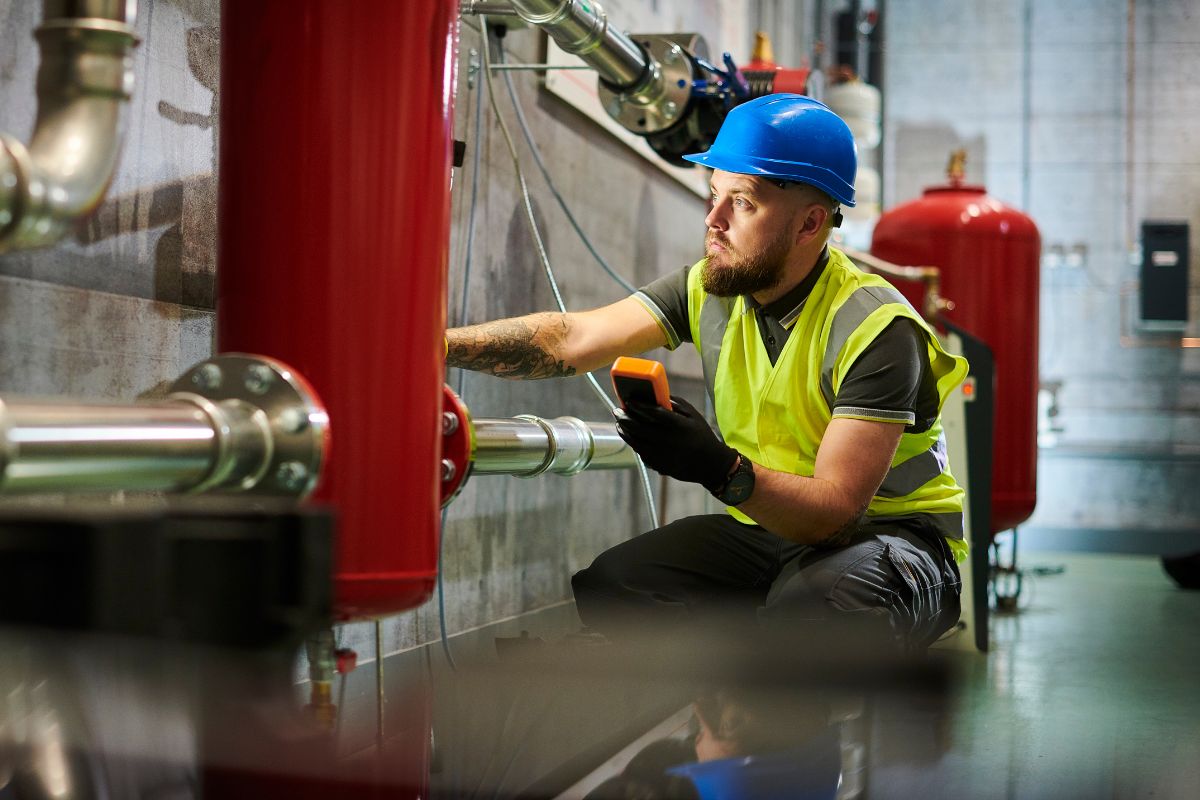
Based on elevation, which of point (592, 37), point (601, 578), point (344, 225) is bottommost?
point (601, 578)

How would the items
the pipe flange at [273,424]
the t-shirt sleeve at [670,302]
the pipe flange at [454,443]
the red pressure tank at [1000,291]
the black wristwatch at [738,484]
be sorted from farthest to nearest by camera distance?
the red pressure tank at [1000,291] → the t-shirt sleeve at [670,302] → the black wristwatch at [738,484] → the pipe flange at [454,443] → the pipe flange at [273,424]

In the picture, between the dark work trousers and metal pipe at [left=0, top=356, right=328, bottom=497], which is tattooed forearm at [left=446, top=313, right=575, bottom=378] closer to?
the dark work trousers

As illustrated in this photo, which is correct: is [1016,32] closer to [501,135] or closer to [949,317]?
[949,317]

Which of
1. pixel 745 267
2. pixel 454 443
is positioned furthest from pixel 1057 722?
pixel 454 443

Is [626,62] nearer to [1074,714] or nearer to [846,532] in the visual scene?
[846,532]

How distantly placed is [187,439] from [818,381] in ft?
3.86

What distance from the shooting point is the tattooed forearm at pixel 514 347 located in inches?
66.4

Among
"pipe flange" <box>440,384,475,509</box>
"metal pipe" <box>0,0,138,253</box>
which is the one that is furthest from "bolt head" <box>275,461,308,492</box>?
"pipe flange" <box>440,384,475,509</box>

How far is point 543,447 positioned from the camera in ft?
4.66

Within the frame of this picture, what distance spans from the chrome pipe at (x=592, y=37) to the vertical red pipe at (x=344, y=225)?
0.67 meters

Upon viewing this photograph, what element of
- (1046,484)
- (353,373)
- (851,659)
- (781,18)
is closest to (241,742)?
(353,373)

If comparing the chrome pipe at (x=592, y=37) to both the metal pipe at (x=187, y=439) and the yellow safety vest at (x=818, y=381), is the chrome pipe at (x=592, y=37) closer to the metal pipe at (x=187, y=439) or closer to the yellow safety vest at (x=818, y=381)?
the yellow safety vest at (x=818, y=381)

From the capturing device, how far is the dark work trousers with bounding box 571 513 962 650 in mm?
1651

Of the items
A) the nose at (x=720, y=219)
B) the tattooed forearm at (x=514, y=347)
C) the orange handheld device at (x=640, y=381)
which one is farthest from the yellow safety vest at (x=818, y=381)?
the orange handheld device at (x=640, y=381)
